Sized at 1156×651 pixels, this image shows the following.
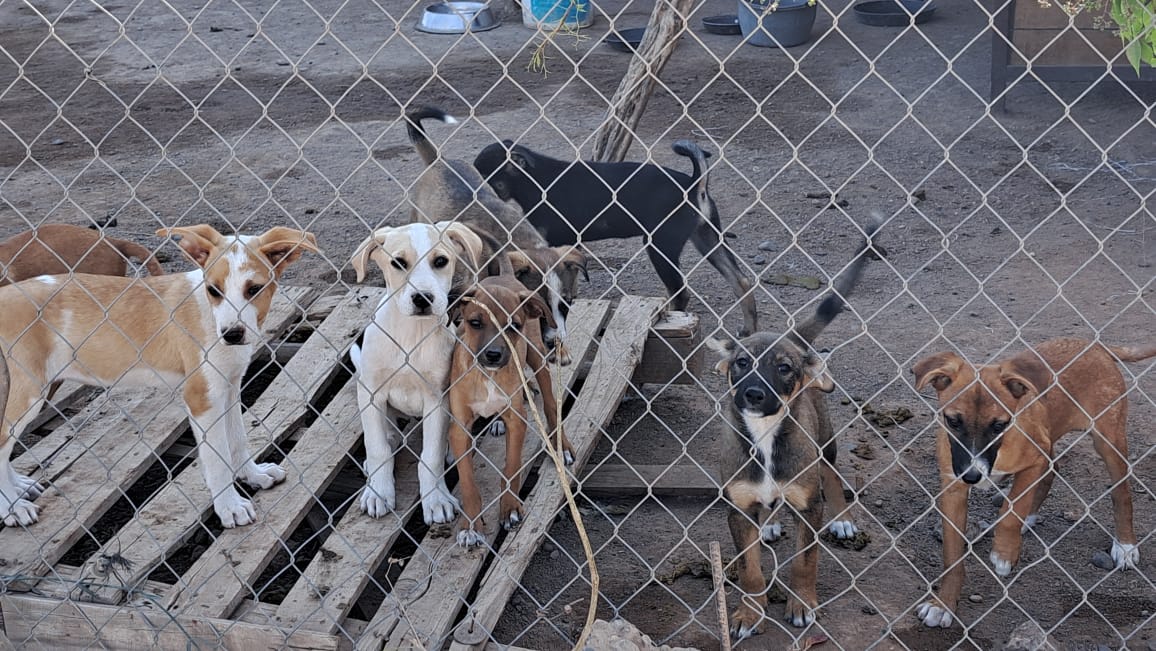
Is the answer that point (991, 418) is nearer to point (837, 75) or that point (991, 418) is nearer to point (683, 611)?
point (683, 611)

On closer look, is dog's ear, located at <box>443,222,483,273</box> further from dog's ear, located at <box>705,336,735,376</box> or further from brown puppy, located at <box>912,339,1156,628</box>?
brown puppy, located at <box>912,339,1156,628</box>

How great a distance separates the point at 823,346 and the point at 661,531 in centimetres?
184

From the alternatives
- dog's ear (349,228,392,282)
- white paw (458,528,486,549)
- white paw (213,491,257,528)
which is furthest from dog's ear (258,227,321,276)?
white paw (458,528,486,549)

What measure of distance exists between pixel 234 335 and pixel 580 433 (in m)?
1.44

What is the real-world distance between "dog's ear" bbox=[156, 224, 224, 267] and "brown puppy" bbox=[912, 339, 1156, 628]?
226 centimetres

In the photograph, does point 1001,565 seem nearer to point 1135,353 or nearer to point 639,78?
point 1135,353

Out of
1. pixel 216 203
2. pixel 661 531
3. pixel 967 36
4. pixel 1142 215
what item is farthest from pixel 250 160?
pixel 967 36

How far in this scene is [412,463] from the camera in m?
4.20

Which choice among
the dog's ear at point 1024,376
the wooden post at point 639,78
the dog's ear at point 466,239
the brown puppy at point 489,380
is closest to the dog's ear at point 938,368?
the dog's ear at point 1024,376

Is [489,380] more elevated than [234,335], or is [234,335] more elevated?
[234,335]

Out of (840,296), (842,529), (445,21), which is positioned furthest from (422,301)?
(445,21)

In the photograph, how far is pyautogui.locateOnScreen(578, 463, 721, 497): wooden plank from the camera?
4.31 meters

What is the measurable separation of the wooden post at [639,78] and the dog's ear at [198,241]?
2706 millimetres

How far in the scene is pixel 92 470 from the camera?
3.98 metres
